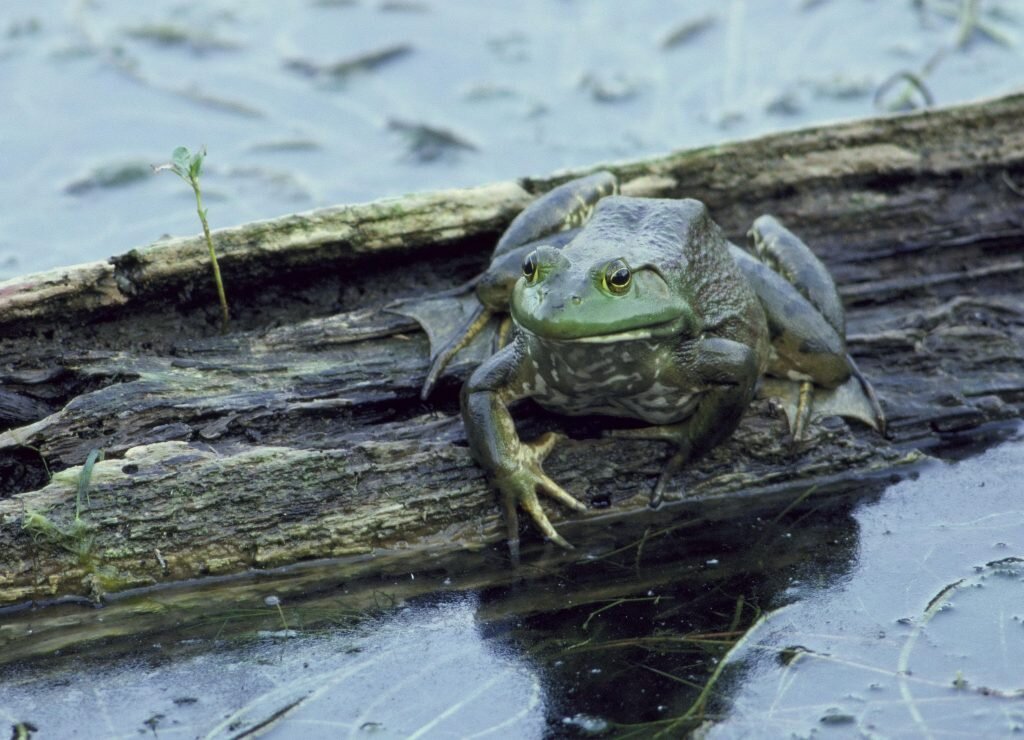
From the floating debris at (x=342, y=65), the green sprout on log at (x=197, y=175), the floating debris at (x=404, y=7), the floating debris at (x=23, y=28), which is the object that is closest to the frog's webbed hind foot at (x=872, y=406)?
the green sprout on log at (x=197, y=175)

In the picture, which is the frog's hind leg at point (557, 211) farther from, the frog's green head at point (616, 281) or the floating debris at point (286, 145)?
the floating debris at point (286, 145)

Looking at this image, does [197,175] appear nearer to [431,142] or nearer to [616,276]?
[616,276]

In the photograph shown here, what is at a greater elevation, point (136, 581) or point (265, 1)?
point (265, 1)

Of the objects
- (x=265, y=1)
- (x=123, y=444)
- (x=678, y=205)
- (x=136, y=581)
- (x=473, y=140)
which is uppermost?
(x=265, y=1)

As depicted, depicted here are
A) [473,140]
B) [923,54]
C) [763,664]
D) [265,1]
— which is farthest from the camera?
[265,1]

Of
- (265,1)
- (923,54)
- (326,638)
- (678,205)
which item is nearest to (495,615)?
(326,638)

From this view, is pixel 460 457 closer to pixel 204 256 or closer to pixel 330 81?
pixel 204 256

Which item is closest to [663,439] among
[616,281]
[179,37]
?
[616,281]
